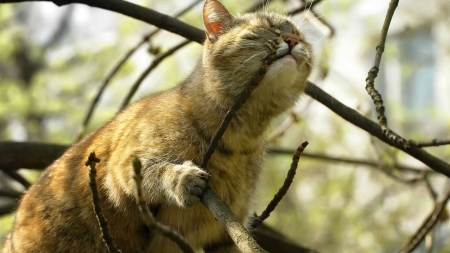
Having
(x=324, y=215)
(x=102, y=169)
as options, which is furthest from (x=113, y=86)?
(x=102, y=169)

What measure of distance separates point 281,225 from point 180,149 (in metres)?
9.07

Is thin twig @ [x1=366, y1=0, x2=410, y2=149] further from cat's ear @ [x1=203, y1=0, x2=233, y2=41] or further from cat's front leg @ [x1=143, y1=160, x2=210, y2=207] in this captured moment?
cat's ear @ [x1=203, y1=0, x2=233, y2=41]

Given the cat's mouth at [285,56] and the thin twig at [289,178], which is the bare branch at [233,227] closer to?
the thin twig at [289,178]

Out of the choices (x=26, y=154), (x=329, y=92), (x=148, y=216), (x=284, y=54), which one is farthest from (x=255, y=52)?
(x=329, y=92)

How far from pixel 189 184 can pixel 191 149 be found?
465 millimetres

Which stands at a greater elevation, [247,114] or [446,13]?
[446,13]

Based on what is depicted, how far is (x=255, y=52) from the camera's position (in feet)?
9.45

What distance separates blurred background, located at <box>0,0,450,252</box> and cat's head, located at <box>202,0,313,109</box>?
702cm

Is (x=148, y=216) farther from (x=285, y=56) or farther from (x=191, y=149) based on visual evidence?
(x=285, y=56)

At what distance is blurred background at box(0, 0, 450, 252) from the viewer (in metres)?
11.2

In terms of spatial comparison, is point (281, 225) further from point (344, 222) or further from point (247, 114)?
point (247, 114)

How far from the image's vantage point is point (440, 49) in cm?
1275

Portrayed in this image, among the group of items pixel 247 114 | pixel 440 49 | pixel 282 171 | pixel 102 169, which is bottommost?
pixel 102 169

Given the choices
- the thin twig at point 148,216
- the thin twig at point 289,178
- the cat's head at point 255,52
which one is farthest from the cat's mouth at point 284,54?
the thin twig at point 148,216
